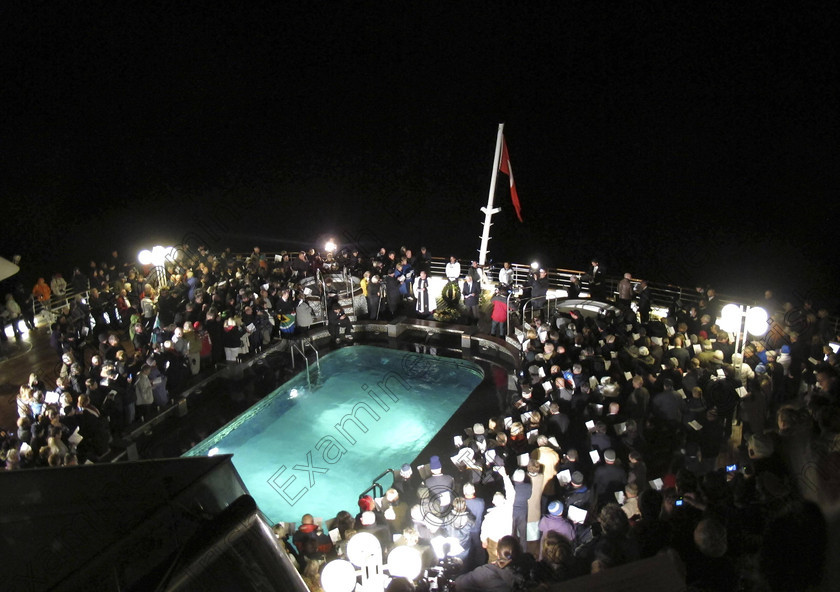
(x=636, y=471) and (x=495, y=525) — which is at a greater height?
(x=636, y=471)

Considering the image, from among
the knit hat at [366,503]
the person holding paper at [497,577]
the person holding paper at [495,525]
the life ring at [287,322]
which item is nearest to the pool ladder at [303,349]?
the life ring at [287,322]

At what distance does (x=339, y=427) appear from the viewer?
11500mm

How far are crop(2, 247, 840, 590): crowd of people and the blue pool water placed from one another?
138 centimetres

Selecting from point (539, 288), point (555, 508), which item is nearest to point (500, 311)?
point (539, 288)

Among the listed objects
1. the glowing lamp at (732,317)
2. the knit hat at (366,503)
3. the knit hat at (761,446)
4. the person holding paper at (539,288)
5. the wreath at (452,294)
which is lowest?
the knit hat at (366,503)

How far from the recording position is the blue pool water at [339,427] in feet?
32.4

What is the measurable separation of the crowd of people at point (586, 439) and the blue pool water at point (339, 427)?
138 cm

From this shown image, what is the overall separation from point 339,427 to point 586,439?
5.39m

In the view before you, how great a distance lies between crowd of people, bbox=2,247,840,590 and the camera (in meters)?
4.55

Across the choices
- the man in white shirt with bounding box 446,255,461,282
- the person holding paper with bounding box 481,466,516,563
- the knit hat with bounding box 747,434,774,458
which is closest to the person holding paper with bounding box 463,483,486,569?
the person holding paper with bounding box 481,466,516,563

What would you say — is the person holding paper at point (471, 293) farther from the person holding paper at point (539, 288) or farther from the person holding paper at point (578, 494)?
A: the person holding paper at point (578, 494)

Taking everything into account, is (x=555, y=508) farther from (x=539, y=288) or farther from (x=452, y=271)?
(x=452, y=271)

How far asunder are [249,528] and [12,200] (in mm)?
28697

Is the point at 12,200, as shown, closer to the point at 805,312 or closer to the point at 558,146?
the point at 805,312
